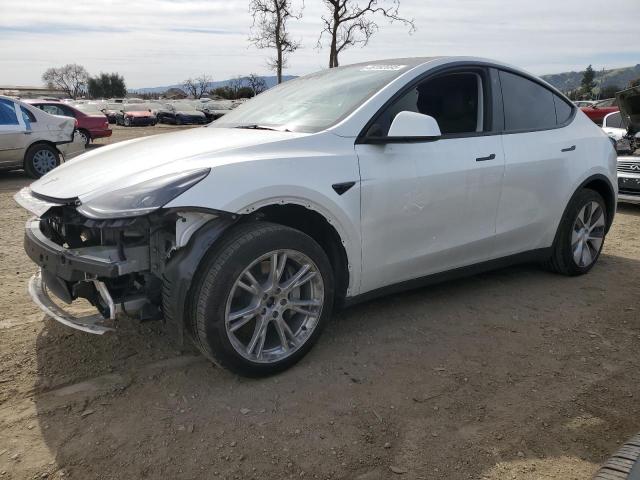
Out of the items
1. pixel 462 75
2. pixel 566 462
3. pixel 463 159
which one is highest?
pixel 462 75

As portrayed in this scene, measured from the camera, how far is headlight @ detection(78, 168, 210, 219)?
8.00 ft

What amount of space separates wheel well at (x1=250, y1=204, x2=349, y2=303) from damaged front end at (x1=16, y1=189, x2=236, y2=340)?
0.37 metres

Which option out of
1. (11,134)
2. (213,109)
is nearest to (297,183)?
(11,134)

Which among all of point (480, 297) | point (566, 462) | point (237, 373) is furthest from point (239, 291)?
point (480, 297)

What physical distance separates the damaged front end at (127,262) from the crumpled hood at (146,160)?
165 millimetres

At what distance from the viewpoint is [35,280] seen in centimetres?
313

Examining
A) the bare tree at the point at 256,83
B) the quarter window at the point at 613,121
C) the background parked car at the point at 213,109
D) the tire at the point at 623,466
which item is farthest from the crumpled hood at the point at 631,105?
the bare tree at the point at 256,83

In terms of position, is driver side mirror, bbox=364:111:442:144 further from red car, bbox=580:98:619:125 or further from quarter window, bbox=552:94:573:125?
red car, bbox=580:98:619:125

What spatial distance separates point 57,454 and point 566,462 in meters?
2.15

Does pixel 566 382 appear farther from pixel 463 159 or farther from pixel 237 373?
pixel 237 373

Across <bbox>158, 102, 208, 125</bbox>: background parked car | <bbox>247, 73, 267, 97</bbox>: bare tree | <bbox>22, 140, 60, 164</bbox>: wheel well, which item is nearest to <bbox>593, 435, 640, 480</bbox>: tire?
<bbox>22, 140, 60, 164</bbox>: wheel well

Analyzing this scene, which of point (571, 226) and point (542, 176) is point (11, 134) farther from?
point (571, 226)

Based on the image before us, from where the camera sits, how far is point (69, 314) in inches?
108

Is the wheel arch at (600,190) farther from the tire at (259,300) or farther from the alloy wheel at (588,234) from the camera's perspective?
the tire at (259,300)
